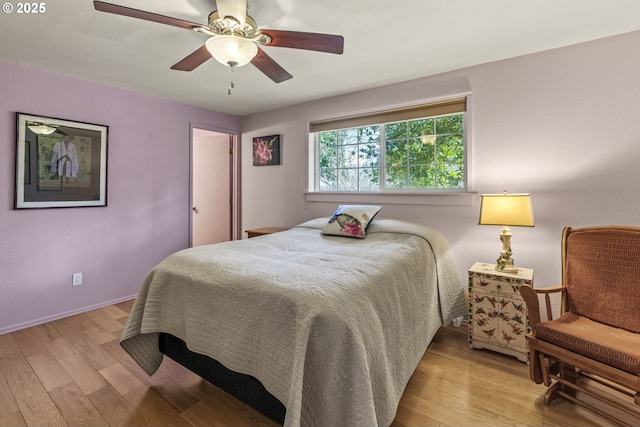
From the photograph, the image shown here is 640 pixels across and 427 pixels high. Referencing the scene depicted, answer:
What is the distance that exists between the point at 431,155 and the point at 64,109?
347cm

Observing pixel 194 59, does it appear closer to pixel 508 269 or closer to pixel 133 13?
pixel 133 13

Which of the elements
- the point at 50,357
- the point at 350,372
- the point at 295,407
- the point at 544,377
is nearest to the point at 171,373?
the point at 50,357

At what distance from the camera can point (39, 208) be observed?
265cm

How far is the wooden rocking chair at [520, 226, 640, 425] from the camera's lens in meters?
1.40

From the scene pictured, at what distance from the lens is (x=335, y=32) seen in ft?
6.60

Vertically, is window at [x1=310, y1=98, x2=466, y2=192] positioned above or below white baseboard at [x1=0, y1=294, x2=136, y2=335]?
above

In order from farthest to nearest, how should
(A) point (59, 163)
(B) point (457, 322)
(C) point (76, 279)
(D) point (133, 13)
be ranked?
(C) point (76, 279) → (A) point (59, 163) → (B) point (457, 322) → (D) point (133, 13)

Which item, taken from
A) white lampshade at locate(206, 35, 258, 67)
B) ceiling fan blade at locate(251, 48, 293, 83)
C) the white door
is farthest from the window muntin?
white lampshade at locate(206, 35, 258, 67)

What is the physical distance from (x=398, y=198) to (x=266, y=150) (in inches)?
75.7

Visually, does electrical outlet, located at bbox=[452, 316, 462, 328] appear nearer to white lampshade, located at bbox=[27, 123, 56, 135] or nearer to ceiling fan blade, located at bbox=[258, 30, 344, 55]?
ceiling fan blade, located at bbox=[258, 30, 344, 55]

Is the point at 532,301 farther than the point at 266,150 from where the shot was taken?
No

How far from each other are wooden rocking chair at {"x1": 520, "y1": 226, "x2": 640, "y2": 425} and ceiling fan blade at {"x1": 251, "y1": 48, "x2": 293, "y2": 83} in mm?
1995

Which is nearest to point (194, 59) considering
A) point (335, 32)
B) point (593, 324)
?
point (335, 32)

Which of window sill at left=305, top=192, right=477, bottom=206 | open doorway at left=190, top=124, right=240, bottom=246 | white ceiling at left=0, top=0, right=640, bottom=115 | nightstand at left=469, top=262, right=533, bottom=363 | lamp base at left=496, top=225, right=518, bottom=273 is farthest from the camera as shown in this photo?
open doorway at left=190, top=124, right=240, bottom=246
